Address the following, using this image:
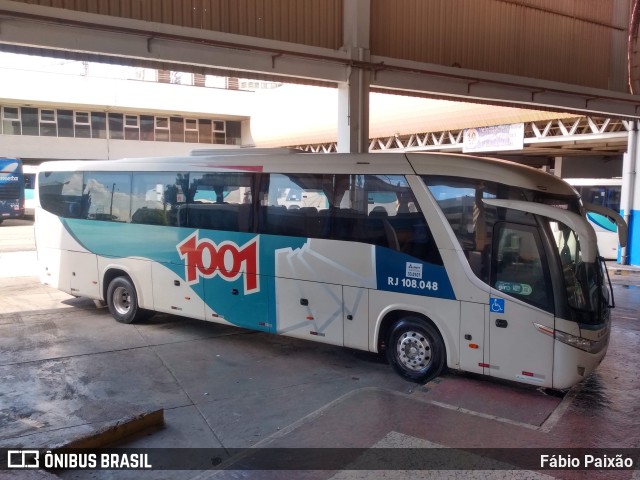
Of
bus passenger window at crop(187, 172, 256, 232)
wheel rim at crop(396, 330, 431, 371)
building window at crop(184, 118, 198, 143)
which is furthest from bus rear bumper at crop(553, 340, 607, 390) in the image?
building window at crop(184, 118, 198, 143)

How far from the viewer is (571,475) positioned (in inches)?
188

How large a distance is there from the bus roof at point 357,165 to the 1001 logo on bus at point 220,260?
3.96 feet

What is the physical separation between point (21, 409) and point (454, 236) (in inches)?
212

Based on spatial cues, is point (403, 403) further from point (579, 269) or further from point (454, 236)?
point (579, 269)

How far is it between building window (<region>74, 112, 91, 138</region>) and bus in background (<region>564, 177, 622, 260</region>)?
98.3 ft

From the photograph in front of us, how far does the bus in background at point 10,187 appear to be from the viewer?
31.6 metres

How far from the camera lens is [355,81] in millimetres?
11125

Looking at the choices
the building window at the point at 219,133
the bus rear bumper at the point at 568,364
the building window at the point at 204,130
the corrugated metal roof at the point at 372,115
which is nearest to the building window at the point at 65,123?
the building window at the point at 204,130

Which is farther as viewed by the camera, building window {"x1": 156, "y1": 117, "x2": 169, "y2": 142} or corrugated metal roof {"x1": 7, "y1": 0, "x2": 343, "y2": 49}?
building window {"x1": 156, "y1": 117, "x2": 169, "y2": 142}

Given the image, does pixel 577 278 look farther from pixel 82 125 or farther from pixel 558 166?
pixel 82 125

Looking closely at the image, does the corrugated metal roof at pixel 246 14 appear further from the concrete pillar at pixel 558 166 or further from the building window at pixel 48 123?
the building window at pixel 48 123

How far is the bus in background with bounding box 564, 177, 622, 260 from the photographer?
766 inches

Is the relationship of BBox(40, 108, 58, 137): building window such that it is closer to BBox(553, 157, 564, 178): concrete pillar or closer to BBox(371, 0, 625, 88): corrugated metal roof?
BBox(553, 157, 564, 178): concrete pillar

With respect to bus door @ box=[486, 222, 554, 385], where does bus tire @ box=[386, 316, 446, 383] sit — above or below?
below
